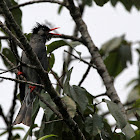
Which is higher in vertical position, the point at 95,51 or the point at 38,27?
the point at 38,27

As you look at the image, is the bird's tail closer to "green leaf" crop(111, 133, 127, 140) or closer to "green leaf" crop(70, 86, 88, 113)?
"green leaf" crop(70, 86, 88, 113)

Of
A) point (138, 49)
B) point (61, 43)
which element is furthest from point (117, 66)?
point (61, 43)

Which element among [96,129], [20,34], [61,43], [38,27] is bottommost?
[96,129]

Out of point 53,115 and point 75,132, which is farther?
point 53,115

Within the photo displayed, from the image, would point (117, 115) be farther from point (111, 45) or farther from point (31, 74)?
point (31, 74)

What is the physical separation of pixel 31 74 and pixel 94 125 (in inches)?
68.6

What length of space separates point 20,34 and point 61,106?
66 centimetres

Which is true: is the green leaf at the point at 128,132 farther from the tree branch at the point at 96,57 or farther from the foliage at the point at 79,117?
the tree branch at the point at 96,57

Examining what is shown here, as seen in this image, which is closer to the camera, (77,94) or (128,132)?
(128,132)

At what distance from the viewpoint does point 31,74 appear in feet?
13.5

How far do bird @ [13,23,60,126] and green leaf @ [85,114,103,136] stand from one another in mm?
649

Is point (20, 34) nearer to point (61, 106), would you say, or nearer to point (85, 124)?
point (61, 106)

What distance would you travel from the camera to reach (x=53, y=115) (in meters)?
2.79

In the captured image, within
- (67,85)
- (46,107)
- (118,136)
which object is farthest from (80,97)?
(118,136)
